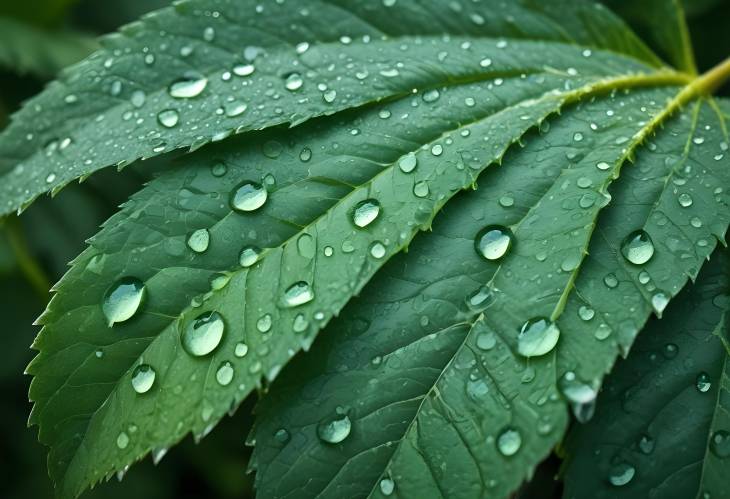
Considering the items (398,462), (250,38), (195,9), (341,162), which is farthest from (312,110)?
(398,462)

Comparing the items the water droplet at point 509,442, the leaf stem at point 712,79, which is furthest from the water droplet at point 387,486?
the leaf stem at point 712,79

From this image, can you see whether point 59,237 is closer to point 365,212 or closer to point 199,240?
point 199,240

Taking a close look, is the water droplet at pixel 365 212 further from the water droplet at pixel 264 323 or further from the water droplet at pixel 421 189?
the water droplet at pixel 264 323

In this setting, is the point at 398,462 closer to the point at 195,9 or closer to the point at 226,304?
the point at 226,304

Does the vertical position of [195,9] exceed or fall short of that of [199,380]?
it exceeds it

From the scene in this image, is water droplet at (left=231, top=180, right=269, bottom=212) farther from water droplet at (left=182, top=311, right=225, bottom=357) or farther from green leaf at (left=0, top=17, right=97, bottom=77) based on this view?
green leaf at (left=0, top=17, right=97, bottom=77)

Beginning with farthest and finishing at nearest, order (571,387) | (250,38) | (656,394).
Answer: (250,38) → (656,394) → (571,387)
